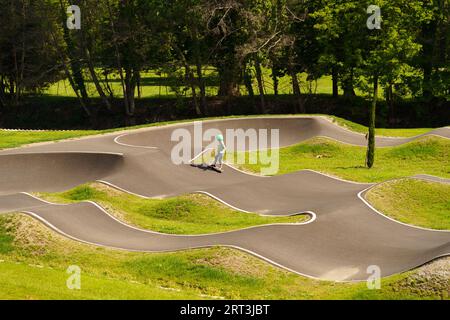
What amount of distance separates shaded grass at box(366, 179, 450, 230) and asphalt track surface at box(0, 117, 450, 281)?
0.98 metres

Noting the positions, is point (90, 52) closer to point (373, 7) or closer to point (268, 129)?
point (268, 129)

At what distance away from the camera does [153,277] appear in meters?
18.5

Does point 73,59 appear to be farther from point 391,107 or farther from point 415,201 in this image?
point 415,201

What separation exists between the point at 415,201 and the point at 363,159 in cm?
1044

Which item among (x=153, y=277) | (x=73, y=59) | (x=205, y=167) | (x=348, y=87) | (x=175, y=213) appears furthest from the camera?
(x=73, y=59)

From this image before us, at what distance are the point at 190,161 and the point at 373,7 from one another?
482 inches

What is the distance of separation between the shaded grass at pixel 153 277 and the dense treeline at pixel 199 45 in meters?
30.0

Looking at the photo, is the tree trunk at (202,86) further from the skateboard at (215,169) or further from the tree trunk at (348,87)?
the skateboard at (215,169)

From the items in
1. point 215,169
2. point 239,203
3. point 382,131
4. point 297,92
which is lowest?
point 239,203

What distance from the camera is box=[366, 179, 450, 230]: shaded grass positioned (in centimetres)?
2414

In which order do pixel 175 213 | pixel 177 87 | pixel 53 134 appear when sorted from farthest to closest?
pixel 177 87
pixel 53 134
pixel 175 213

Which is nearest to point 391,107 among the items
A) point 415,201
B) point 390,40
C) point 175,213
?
point 390,40

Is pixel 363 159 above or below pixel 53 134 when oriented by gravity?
below
